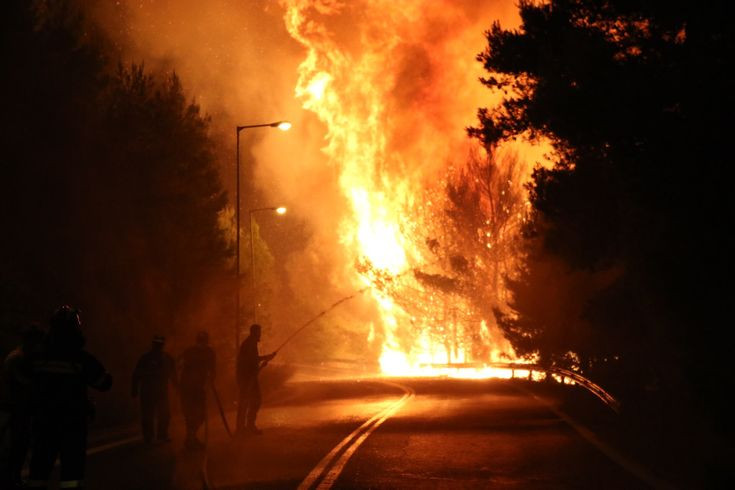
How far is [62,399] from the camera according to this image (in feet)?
32.3

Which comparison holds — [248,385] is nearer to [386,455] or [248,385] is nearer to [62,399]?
[386,455]

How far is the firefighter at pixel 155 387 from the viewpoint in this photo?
64.5 ft

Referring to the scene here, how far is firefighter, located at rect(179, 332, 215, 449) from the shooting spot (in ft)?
61.1

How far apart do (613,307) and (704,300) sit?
13.0m

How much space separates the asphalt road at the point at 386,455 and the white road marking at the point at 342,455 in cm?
1

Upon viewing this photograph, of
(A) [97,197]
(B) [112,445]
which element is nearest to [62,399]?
(B) [112,445]

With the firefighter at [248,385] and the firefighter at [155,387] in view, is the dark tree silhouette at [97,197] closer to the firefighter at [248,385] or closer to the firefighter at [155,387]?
the firefighter at [155,387]

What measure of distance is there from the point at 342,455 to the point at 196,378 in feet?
13.1

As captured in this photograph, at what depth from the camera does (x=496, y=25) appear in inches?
1135

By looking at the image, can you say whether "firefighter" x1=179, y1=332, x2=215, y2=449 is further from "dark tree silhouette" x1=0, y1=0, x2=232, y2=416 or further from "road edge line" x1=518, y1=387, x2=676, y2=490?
"dark tree silhouette" x1=0, y1=0, x2=232, y2=416

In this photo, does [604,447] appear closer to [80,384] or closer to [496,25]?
[80,384]

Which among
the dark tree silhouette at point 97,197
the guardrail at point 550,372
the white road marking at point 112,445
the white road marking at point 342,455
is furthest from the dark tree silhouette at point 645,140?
the dark tree silhouette at point 97,197

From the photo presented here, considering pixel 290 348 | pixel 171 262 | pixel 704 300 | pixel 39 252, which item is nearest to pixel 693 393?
pixel 704 300

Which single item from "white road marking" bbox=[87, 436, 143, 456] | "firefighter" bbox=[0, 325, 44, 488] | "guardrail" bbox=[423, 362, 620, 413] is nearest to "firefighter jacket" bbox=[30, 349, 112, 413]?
"firefighter" bbox=[0, 325, 44, 488]
